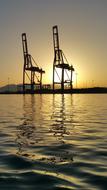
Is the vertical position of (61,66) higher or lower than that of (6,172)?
higher

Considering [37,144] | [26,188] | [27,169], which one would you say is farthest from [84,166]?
[37,144]

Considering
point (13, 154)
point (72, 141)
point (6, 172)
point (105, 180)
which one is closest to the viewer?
point (105, 180)

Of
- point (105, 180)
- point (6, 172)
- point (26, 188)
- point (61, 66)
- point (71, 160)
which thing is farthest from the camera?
point (61, 66)

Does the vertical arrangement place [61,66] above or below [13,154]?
above

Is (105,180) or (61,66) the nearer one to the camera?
(105,180)

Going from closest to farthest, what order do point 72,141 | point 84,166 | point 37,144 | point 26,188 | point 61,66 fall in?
point 26,188
point 84,166
point 37,144
point 72,141
point 61,66

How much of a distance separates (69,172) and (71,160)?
1.82 metres

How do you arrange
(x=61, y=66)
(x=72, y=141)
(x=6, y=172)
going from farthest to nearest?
(x=61, y=66), (x=72, y=141), (x=6, y=172)

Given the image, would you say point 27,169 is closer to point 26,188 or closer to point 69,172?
point 69,172

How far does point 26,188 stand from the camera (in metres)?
8.62

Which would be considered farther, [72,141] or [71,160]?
[72,141]

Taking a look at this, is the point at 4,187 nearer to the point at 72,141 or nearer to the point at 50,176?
the point at 50,176

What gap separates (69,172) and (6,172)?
5.34 ft

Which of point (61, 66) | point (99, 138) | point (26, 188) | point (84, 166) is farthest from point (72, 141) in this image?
point (61, 66)
